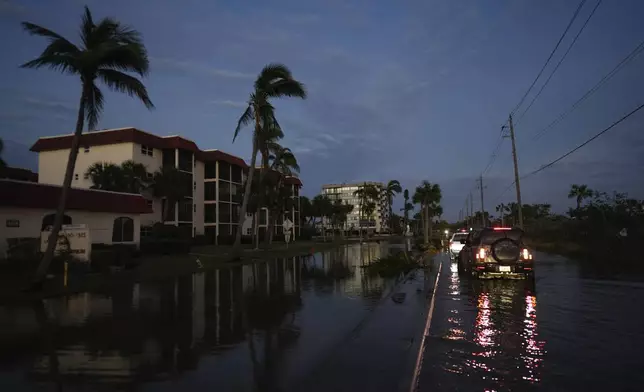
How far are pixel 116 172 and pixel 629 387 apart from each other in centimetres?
4191

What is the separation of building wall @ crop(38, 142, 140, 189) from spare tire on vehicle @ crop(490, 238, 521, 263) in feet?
127

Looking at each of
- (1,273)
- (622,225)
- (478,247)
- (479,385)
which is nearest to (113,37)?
(1,273)

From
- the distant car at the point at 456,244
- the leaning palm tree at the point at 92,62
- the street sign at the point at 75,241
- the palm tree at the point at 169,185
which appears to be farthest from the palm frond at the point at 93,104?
the palm tree at the point at 169,185

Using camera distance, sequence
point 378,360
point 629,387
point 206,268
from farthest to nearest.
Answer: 1. point 206,268
2. point 378,360
3. point 629,387

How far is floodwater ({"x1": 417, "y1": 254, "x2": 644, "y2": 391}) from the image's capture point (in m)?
6.04

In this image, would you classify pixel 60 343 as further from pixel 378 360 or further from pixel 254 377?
pixel 378 360

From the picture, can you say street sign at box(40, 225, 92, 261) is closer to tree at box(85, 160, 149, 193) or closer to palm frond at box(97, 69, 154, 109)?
palm frond at box(97, 69, 154, 109)

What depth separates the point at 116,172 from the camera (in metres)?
41.9

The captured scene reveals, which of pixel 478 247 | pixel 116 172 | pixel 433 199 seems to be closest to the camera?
pixel 478 247

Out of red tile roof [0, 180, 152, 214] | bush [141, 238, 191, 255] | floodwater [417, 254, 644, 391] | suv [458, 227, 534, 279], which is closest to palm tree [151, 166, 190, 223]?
bush [141, 238, 191, 255]

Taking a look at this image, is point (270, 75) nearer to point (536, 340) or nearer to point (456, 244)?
point (456, 244)

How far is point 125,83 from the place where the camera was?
55.4 feet

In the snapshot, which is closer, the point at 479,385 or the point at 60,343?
the point at 479,385

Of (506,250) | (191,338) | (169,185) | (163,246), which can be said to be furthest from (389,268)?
(169,185)
